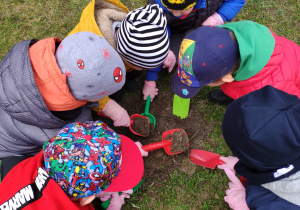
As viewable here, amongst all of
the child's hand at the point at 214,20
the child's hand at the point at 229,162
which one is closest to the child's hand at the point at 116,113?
the child's hand at the point at 229,162

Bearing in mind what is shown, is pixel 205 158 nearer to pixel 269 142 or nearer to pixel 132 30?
pixel 269 142

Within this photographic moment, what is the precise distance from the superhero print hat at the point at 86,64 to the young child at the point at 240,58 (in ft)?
1.33

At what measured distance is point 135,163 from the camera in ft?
4.33

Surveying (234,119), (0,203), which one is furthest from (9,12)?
(234,119)

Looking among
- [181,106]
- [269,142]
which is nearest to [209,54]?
[269,142]

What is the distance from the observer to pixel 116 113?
1627mm

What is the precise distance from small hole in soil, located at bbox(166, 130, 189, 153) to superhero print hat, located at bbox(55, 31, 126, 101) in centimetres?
69

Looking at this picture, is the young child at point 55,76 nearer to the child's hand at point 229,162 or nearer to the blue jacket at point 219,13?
the blue jacket at point 219,13

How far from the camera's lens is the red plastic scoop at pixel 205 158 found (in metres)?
1.66

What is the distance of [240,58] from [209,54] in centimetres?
18

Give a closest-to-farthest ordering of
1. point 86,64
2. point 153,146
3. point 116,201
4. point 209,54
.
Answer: point 86,64 → point 209,54 → point 116,201 → point 153,146

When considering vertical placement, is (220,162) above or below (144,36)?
below

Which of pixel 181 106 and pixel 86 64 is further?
pixel 181 106

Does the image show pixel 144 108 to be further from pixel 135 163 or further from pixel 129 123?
pixel 135 163
